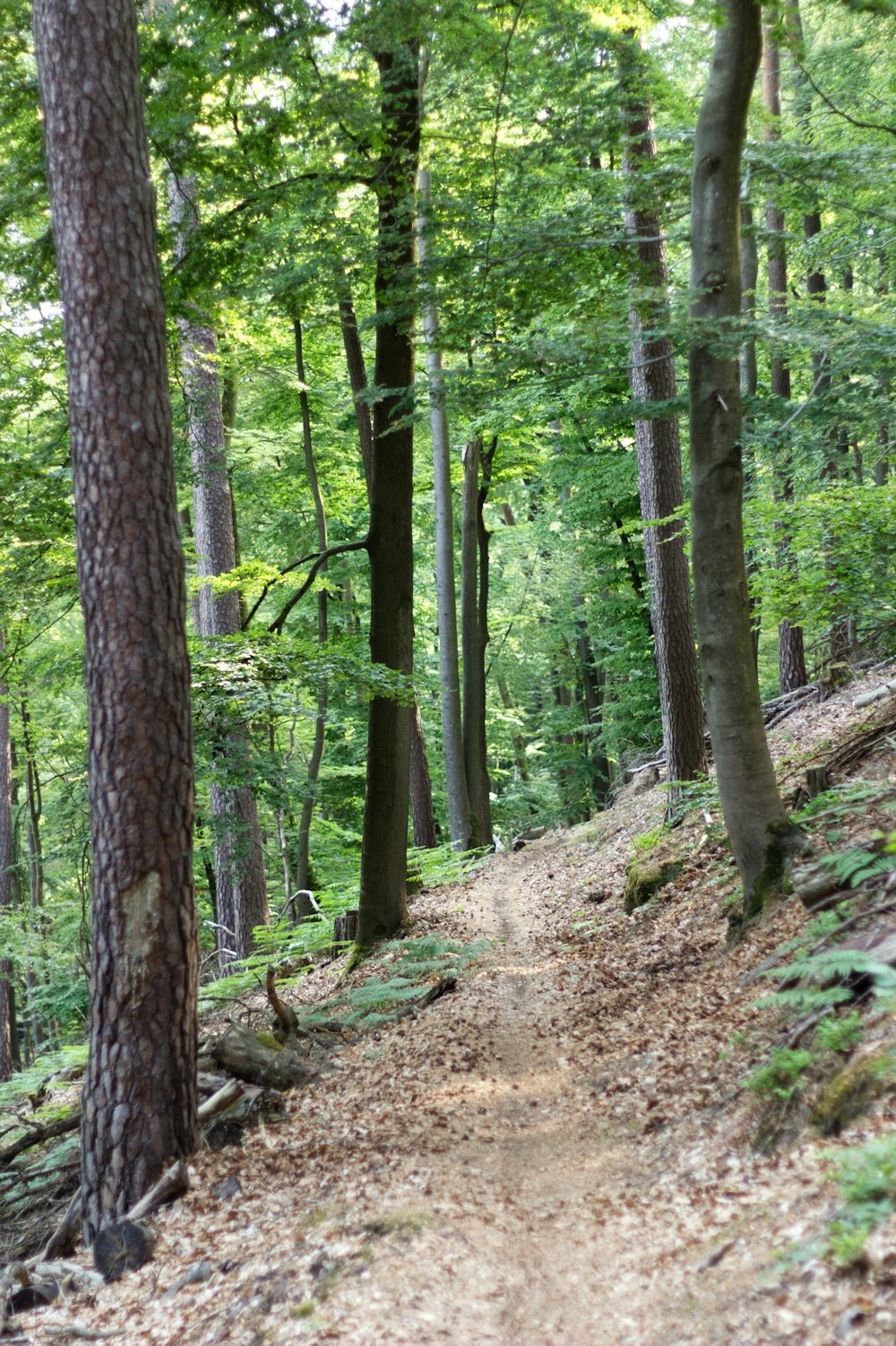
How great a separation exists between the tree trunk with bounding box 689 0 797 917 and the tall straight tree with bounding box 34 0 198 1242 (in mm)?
3484

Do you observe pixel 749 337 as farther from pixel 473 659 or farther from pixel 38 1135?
pixel 473 659

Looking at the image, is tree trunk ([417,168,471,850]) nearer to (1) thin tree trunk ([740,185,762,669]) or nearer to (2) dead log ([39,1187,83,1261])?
(1) thin tree trunk ([740,185,762,669])

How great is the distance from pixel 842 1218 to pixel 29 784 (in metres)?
22.3

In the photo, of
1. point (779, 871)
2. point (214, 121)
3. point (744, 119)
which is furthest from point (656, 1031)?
point (214, 121)

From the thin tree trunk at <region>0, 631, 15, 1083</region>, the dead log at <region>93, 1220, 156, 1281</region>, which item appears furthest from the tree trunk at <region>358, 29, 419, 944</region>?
the thin tree trunk at <region>0, 631, 15, 1083</region>

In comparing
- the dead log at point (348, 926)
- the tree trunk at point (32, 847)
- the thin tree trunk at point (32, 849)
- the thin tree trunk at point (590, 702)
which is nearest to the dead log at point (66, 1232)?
the dead log at point (348, 926)

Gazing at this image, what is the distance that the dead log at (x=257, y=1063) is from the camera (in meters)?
6.48

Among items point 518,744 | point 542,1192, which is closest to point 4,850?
point 542,1192

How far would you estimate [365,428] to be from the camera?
509 inches

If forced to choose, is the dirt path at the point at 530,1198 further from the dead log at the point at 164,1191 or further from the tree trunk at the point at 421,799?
the tree trunk at the point at 421,799

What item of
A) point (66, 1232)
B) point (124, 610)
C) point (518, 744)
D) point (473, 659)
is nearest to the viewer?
point (66, 1232)

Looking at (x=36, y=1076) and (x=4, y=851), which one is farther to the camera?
(x=4, y=851)

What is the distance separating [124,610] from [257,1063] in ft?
10.8

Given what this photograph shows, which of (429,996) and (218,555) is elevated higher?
(218,555)
